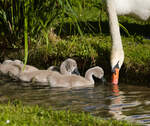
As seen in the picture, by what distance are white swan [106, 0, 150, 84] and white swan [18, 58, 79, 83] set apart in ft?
2.48

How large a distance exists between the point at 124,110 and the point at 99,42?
3263mm

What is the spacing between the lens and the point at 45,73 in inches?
259

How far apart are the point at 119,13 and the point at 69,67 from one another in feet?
8.58

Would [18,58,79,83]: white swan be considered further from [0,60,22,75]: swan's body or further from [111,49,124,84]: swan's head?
[111,49,124,84]: swan's head

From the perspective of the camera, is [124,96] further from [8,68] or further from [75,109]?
[8,68]

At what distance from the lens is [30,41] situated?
7.51 metres

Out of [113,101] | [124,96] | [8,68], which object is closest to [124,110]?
[113,101]

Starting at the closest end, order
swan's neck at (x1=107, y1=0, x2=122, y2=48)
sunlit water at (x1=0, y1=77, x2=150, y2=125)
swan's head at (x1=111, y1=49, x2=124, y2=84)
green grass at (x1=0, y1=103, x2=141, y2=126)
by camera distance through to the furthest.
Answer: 1. green grass at (x1=0, y1=103, x2=141, y2=126)
2. sunlit water at (x1=0, y1=77, x2=150, y2=125)
3. swan's head at (x1=111, y1=49, x2=124, y2=84)
4. swan's neck at (x1=107, y1=0, x2=122, y2=48)

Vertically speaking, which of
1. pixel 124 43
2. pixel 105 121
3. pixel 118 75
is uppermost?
pixel 124 43

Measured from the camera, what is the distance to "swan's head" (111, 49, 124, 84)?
6.41 m

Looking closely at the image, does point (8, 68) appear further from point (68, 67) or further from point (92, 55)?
point (92, 55)

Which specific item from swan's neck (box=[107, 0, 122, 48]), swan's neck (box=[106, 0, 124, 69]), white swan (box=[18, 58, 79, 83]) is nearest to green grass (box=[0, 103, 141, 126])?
white swan (box=[18, 58, 79, 83])

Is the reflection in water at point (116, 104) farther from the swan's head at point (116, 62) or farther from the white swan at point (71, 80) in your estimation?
the white swan at point (71, 80)

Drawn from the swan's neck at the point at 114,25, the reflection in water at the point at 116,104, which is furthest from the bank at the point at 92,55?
the reflection in water at the point at 116,104
